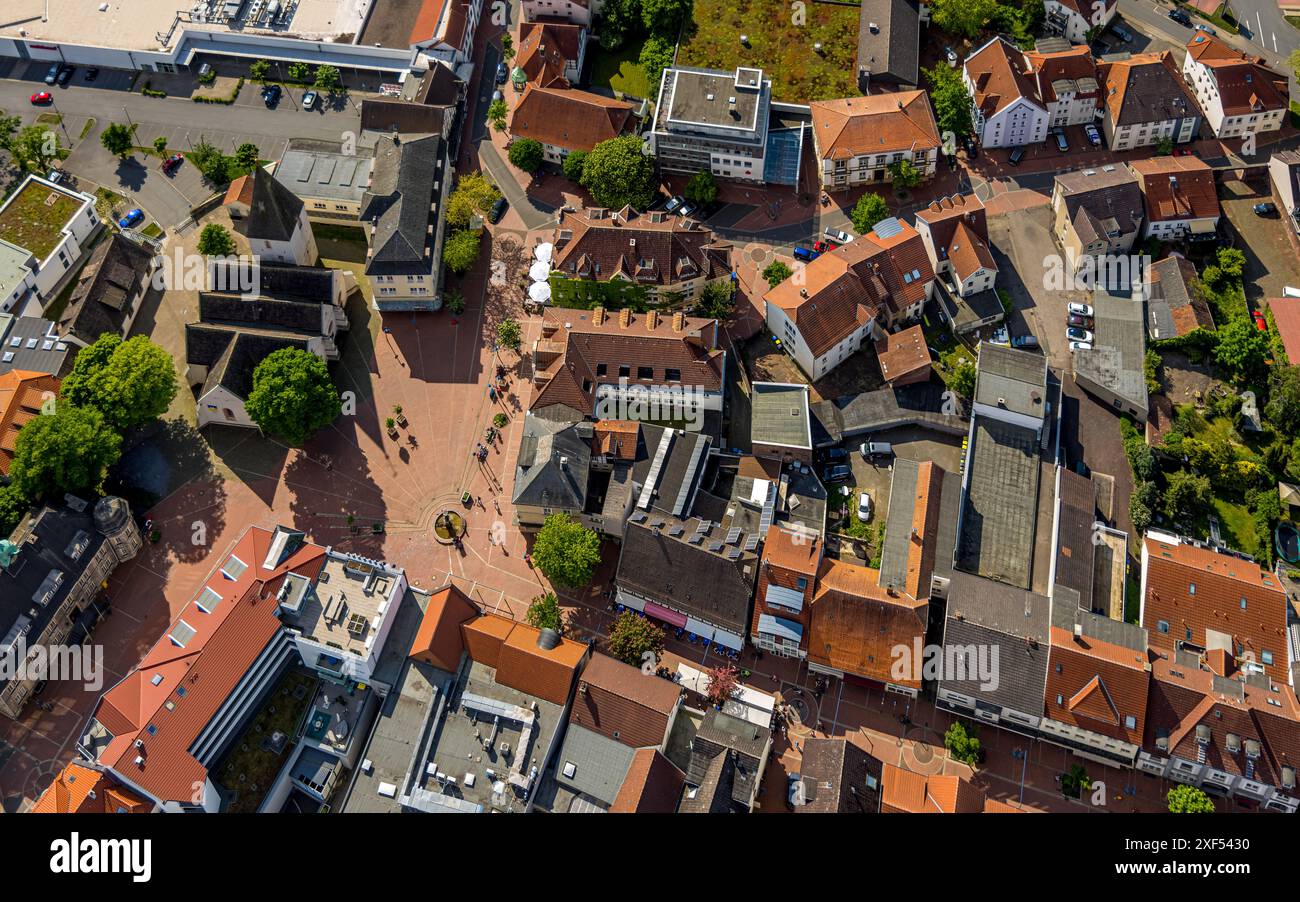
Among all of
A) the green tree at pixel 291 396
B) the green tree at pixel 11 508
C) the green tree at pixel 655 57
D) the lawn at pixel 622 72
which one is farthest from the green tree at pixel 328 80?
the green tree at pixel 11 508

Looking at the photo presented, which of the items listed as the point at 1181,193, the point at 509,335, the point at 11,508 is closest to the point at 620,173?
the point at 509,335

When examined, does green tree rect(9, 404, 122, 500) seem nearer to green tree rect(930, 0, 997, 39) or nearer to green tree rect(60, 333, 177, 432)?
green tree rect(60, 333, 177, 432)

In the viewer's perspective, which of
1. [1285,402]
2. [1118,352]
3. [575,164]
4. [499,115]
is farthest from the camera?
[499,115]

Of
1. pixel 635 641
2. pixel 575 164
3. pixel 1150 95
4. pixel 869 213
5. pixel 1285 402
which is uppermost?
pixel 1150 95

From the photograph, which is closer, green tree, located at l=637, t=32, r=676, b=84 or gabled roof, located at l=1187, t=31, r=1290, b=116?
gabled roof, located at l=1187, t=31, r=1290, b=116

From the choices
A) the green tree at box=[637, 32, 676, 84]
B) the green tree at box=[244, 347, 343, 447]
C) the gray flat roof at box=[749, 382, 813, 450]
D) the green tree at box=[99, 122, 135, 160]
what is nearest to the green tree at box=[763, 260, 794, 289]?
the gray flat roof at box=[749, 382, 813, 450]

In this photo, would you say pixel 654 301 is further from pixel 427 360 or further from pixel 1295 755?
pixel 1295 755

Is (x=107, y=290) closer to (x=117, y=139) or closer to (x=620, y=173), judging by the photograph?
(x=117, y=139)
